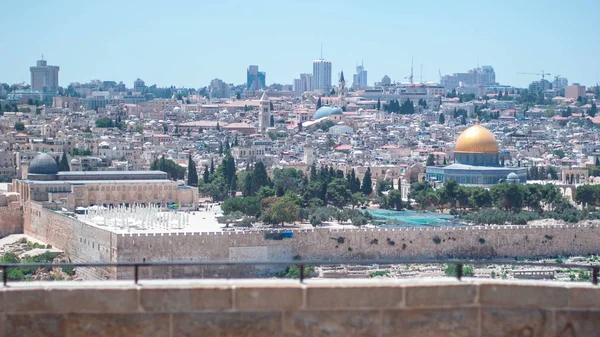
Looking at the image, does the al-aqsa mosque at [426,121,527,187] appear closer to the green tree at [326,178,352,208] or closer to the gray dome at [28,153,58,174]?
the green tree at [326,178,352,208]

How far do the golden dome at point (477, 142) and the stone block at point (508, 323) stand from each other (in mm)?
48991

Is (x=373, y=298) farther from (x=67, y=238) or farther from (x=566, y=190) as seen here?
(x=566, y=190)

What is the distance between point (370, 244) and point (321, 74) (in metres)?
138

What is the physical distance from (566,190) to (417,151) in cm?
2400

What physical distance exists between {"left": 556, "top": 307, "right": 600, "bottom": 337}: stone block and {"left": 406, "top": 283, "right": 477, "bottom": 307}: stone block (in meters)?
0.40

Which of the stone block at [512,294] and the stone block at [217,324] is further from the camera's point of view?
the stone block at [512,294]

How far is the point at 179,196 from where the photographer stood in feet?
146

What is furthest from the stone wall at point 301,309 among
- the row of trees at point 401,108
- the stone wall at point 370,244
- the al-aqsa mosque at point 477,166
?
the row of trees at point 401,108

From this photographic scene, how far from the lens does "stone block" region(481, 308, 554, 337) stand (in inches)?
221

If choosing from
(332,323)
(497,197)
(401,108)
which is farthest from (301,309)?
(401,108)

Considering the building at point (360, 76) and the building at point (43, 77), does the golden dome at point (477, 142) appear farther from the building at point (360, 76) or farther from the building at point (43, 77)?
the building at point (360, 76)

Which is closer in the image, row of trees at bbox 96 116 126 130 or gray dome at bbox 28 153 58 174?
gray dome at bbox 28 153 58 174

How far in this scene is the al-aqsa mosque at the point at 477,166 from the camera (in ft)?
175

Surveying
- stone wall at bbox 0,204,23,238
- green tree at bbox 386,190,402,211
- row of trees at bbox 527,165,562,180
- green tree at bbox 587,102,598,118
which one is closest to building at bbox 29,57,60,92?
green tree at bbox 587,102,598,118
